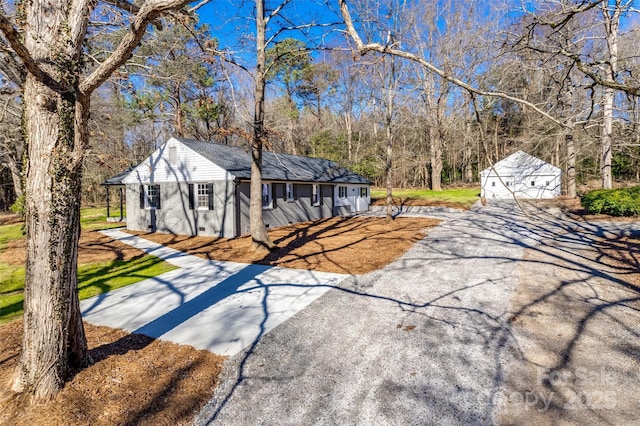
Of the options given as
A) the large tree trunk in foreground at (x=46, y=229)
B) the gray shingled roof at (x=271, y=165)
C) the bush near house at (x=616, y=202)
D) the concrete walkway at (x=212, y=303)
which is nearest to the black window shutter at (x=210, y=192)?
the gray shingled roof at (x=271, y=165)

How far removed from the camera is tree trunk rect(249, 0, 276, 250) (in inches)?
410

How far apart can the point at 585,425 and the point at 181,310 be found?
6092 mm

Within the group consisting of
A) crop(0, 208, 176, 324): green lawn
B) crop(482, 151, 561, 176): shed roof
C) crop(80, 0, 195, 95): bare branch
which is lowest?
crop(0, 208, 176, 324): green lawn

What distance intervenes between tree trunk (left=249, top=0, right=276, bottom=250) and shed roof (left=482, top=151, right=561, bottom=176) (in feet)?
A: 73.1

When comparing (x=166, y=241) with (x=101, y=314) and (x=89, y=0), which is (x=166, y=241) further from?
(x=89, y=0)

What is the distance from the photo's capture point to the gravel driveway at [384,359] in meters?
3.45

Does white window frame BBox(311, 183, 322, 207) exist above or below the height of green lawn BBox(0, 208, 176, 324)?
above

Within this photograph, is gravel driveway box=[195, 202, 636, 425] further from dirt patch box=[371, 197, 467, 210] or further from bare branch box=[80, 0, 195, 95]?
dirt patch box=[371, 197, 467, 210]

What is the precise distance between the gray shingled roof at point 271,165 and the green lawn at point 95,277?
5.06m

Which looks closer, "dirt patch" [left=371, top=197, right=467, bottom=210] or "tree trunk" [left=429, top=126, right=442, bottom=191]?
"dirt patch" [left=371, top=197, right=467, bottom=210]

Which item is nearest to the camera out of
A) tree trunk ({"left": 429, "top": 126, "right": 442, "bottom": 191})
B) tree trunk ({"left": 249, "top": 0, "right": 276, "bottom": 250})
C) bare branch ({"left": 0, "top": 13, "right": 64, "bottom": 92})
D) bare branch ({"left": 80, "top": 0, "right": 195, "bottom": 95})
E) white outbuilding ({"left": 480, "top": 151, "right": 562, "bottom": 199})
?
bare branch ({"left": 0, "top": 13, "right": 64, "bottom": 92})

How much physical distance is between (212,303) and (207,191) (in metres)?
8.78

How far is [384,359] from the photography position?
14.5 ft

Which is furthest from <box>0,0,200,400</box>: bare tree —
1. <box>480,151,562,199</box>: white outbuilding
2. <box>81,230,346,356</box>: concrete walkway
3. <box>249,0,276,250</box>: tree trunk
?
<box>480,151,562,199</box>: white outbuilding
